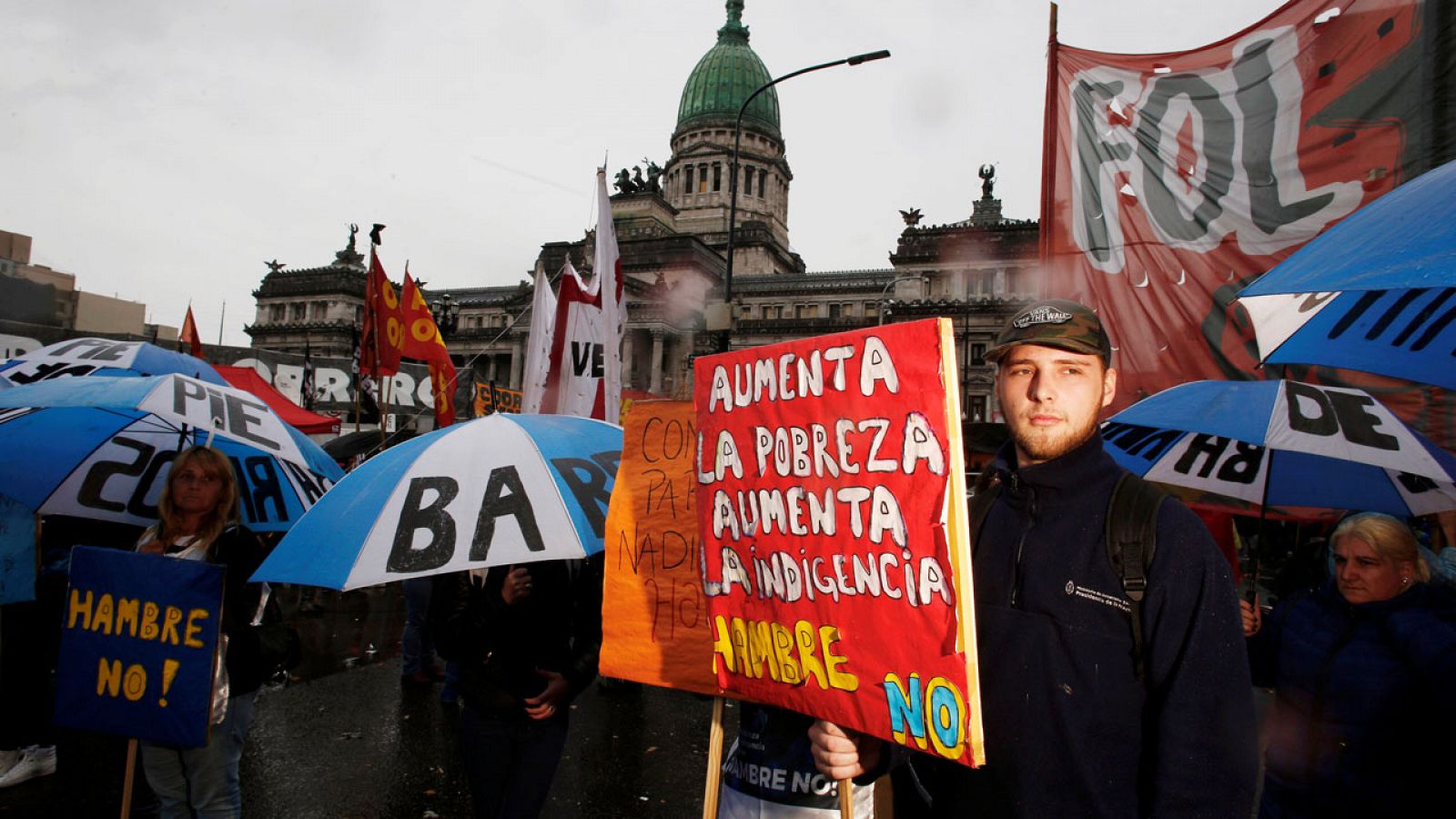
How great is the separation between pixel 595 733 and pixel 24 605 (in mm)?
3982

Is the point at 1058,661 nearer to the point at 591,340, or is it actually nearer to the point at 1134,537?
the point at 1134,537

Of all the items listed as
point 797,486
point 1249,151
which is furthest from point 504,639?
point 1249,151

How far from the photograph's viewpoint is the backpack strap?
1786 mm

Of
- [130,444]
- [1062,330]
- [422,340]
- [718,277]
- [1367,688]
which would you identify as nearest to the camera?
[1062,330]

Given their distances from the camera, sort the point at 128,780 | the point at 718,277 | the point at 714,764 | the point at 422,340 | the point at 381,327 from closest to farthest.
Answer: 1. the point at 714,764
2. the point at 128,780
3. the point at 422,340
4. the point at 381,327
5. the point at 718,277

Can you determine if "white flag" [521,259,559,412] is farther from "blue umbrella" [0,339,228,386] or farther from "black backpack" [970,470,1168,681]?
"black backpack" [970,470,1168,681]

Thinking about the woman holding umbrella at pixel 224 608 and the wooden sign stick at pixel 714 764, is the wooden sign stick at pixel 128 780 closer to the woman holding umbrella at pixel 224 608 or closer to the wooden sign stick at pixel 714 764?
the woman holding umbrella at pixel 224 608

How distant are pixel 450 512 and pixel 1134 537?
2482 millimetres

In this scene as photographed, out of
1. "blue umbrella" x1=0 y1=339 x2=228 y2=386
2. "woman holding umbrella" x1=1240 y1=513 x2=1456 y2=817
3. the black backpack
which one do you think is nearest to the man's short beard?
the black backpack

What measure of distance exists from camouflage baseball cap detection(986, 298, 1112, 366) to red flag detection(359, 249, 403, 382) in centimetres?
963

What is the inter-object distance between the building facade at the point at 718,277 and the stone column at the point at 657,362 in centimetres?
14

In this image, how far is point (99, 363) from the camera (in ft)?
18.5

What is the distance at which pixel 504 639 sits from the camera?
3.58 m

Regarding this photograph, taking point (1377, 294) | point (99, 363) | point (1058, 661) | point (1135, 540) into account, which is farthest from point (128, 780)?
point (1377, 294)
